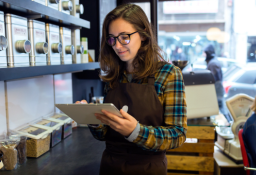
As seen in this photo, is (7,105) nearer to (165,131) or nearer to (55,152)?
(55,152)

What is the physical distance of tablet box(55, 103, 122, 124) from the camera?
3.37ft

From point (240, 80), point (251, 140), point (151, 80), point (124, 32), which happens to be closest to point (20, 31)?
point (124, 32)

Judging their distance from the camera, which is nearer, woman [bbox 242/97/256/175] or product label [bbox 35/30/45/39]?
product label [bbox 35/30/45/39]

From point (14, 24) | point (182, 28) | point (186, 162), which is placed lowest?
point (186, 162)

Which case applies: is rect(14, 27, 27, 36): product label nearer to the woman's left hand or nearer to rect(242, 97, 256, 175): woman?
the woman's left hand

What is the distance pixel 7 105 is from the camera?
162 cm

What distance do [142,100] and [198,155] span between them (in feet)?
4.91

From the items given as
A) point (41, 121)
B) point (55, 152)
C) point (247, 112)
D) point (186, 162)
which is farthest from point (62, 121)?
point (247, 112)

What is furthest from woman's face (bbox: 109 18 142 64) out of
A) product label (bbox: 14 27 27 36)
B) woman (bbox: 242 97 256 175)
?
woman (bbox: 242 97 256 175)

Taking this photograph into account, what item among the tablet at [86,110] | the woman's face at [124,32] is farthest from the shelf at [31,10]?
the tablet at [86,110]

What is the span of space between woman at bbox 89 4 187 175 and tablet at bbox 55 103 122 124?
0.45 feet

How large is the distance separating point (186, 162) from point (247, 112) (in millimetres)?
804

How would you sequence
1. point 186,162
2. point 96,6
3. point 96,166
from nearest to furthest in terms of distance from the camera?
1. point 96,166
2. point 186,162
3. point 96,6

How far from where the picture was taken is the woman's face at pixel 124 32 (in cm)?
126
